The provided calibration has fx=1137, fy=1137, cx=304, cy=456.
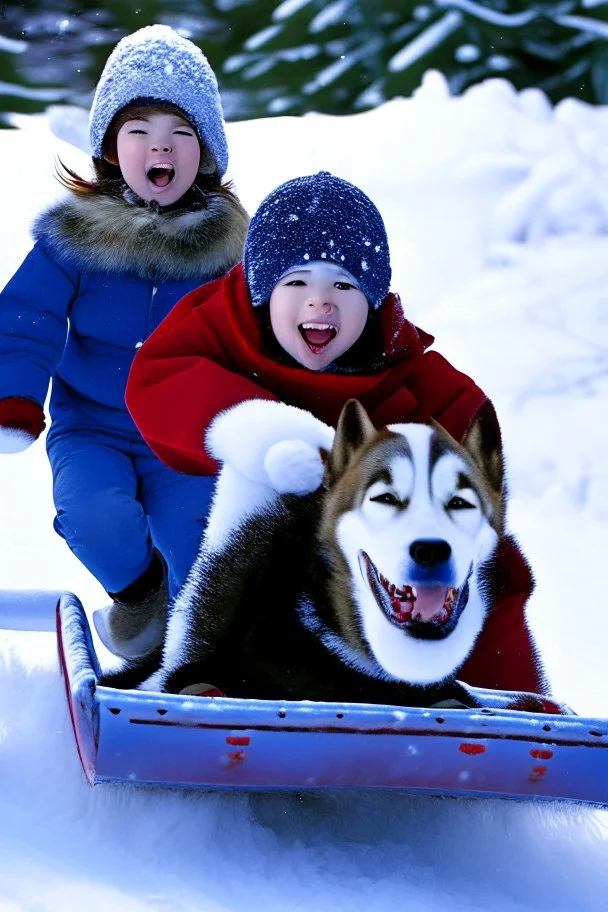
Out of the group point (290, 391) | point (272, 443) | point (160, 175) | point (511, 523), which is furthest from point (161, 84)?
point (511, 523)

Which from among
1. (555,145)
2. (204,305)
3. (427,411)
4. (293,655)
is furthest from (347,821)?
(555,145)

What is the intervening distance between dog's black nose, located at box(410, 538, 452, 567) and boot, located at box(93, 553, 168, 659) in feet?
2.39

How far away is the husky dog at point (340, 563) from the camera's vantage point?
0.95 metres

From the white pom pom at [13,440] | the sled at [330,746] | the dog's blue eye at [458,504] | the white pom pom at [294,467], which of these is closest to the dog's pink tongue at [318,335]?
the white pom pom at [294,467]

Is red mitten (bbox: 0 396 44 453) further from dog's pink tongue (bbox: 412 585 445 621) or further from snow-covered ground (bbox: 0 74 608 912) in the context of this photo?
dog's pink tongue (bbox: 412 585 445 621)

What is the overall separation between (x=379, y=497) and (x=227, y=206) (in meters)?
0.89

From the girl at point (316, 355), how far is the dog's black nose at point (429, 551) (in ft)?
0.65

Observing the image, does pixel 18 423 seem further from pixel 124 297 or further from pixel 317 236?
pixel 317 236

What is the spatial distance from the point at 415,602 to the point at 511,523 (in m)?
1.52

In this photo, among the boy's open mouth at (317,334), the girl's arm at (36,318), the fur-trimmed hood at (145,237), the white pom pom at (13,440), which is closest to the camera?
the boy's open mouth at (317,334)

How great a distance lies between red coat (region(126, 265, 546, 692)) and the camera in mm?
1157

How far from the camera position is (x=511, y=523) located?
241 cm

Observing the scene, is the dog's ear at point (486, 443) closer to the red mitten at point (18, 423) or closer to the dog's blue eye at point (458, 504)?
the dog's blue eye at point (458, 504)

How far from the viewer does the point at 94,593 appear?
233 cm
